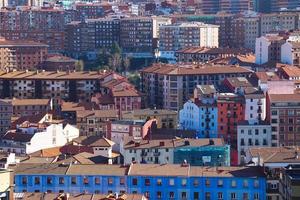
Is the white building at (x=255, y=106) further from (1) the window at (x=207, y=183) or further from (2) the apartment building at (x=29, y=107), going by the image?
(1) the window at (x=207, y=183)

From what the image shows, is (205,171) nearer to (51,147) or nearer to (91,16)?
(51,147)

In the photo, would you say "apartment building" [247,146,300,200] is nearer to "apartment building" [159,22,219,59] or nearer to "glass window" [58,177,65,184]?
"glass window" [58,177,65,184]

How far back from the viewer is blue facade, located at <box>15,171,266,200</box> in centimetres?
3231

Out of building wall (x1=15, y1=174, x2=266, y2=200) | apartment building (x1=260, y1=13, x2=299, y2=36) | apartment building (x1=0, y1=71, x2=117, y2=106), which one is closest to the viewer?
building wall (x1=15, y1=174, x2=266, y2=200)

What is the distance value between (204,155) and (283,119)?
18.7 feet

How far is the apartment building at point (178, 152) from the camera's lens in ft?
130

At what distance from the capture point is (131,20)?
92000 mm

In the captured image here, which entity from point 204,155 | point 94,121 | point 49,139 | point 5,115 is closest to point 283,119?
point 204,155

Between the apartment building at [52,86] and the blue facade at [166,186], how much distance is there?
29856 mm

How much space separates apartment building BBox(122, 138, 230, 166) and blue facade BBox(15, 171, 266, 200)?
645cm

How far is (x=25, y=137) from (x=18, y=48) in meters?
35.7

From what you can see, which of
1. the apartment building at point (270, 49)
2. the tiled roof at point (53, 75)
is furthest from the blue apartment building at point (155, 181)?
the apartment building at point (270, 49)

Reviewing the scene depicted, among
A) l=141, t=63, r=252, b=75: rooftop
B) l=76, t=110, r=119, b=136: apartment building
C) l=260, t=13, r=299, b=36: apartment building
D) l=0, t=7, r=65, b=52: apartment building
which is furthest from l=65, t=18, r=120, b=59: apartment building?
l=76, t=110, r=119, b=136: apartment building

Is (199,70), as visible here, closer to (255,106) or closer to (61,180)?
(255,106)
